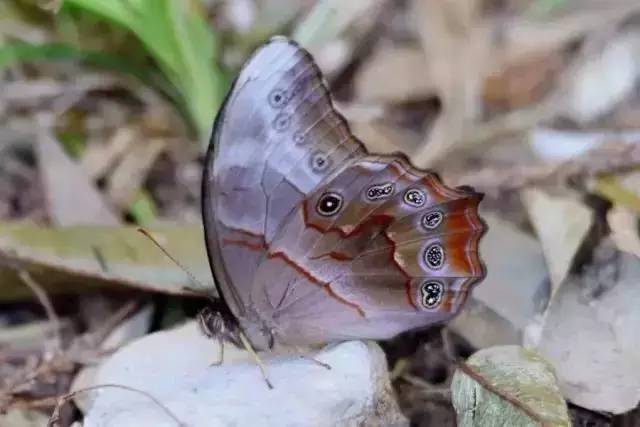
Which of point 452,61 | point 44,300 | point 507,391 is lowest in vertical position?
point 44,300

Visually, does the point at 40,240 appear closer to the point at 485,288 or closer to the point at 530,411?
the point at 485,288

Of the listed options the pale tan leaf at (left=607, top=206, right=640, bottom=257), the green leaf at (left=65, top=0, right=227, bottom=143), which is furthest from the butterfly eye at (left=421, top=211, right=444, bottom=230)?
the green leaf at (left=65, top=0, right=227, bottom=143)

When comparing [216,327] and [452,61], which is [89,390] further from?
[452,61]

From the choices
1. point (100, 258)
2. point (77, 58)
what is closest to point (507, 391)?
point (100, 258)

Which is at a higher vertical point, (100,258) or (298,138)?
(298,138)

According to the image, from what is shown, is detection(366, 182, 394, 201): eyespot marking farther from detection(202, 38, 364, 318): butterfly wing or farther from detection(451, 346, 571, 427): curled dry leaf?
detection(451, 346, 571, 427): curled dry leaf

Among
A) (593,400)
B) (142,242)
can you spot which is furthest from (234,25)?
(593,400)
